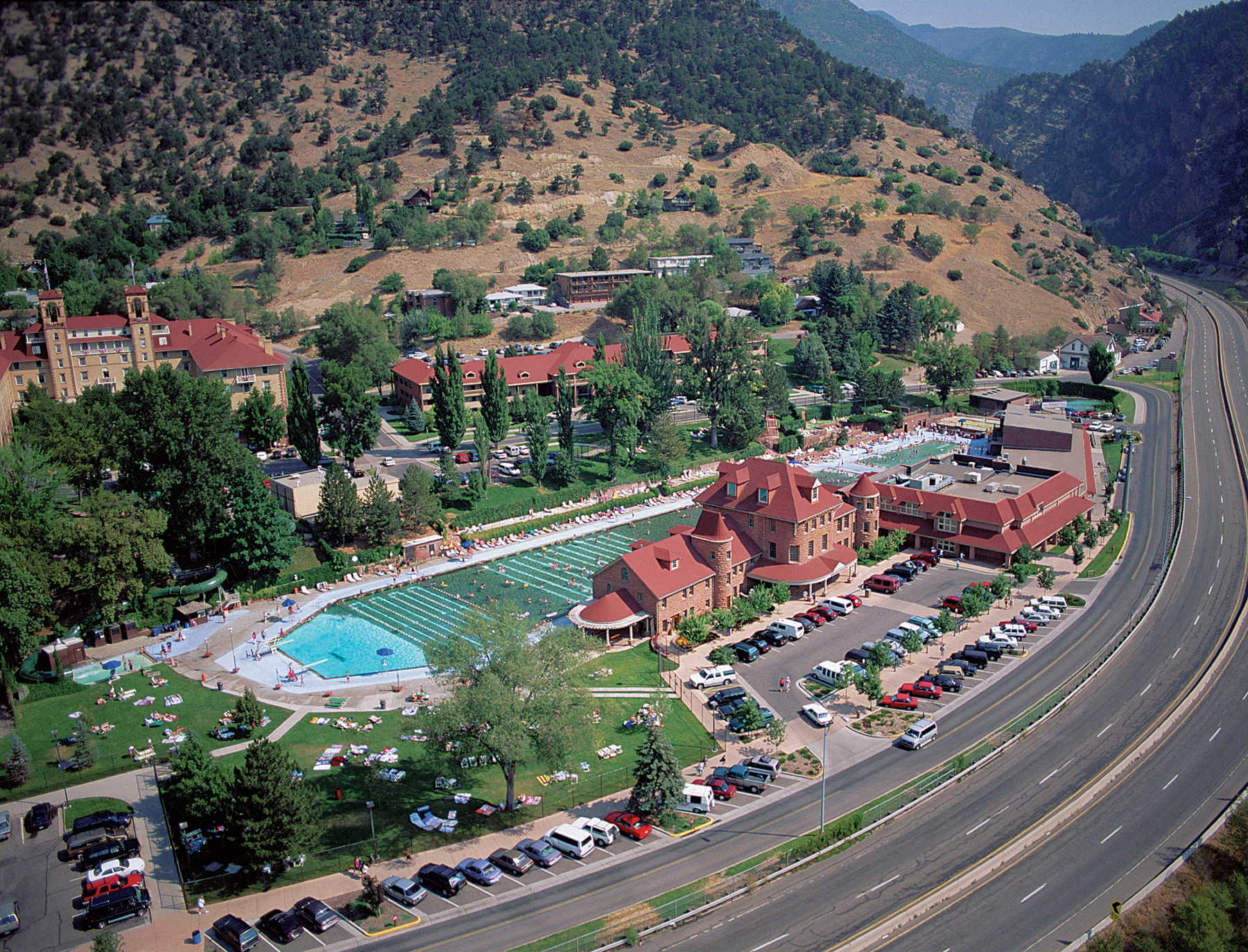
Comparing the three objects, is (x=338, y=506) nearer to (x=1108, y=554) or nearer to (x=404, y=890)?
(x=404, y=890)

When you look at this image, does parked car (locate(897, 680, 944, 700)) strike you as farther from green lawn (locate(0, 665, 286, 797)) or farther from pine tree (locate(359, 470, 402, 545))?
pine tree (locate(359, 470, 402, 545))

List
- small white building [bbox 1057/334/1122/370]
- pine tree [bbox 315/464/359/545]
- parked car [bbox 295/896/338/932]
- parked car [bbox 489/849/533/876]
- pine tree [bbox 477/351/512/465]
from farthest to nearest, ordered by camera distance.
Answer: small white building [bbox 1057/334/1122/370] → pine tree [bbox 477/351/512/465] → pine tree [bbox 315/464/359/545] → parked car [bbox 489/849/533/876] → parked car [bbox 295/896/338/932]

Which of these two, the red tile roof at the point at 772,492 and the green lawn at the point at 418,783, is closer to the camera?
the green lawn at the point at 418,783

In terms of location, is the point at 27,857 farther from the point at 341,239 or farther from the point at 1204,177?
the point at 1204,177

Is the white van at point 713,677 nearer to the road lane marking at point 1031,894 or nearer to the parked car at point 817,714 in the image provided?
the parked car at point 817,714

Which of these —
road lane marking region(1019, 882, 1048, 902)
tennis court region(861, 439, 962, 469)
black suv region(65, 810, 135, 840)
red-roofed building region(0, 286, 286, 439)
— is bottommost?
road lane marking region(1019, 882, 1048, 902)

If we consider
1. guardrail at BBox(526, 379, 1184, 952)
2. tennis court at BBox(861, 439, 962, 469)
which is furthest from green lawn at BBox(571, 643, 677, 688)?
tennis court at BBox(861, 439, 962, 469)

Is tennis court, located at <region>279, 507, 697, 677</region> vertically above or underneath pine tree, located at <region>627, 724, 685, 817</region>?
underneath

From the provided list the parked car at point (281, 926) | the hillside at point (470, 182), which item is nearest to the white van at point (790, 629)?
the parked car at point (281, 926)
